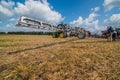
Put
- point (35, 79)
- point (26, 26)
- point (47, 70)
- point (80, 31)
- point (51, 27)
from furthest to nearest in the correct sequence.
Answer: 1. point (80, 31)
2. point (51, 27)
3. point (26, 26)
4. point (47, 70)
5. point (35, 79)

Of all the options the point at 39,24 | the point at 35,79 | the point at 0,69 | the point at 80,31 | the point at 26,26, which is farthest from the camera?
the point at 80,31

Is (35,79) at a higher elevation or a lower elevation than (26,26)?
lower

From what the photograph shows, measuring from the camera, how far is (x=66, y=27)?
24.8 m

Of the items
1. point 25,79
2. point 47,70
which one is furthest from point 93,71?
point 25,79

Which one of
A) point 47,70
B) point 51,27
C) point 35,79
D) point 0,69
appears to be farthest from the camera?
point 51,27

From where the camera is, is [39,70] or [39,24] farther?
[39,24]

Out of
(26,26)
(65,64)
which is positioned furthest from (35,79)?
(26,26)

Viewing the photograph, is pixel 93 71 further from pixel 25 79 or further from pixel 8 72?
pixel 8 72

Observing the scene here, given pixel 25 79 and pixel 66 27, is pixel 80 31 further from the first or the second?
pixel 25 79

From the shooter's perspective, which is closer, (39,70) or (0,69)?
(39,70)

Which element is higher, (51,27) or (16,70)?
(51,27)

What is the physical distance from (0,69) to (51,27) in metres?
15.6

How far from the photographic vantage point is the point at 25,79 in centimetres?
465

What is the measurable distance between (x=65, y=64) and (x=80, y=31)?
21428 millimetres
